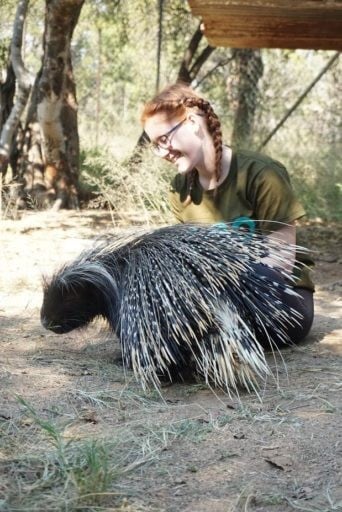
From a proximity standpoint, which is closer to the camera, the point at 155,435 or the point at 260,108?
the point at 155,435

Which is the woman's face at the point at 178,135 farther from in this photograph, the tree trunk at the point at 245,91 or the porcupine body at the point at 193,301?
the tree trunk at the point at 245,91

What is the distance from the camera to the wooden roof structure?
11.6 feet

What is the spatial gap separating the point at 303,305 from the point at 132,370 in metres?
0.66

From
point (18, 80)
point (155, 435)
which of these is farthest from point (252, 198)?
point (18, 80)

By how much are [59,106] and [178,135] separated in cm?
456

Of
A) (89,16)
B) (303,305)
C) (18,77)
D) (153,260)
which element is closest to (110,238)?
(153,260)

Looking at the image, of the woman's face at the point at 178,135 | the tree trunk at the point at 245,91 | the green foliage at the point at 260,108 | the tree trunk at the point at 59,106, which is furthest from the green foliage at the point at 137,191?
the woman's face at the point at 178,135

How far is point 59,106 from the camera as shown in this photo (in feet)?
21.5

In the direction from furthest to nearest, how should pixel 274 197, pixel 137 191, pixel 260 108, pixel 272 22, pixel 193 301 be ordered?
pixel 260 108 → pixel 137 191 → pixel 272 22 → pixel 274 197 → pixel 193 301

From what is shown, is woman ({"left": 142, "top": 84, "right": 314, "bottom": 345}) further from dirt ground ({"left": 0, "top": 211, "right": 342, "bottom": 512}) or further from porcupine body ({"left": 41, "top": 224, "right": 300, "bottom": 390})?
dirt ground ({"left": 0, "top": 211, "right": 342, "bottom": 512})

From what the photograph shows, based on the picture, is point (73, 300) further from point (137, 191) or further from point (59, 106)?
point (59, 106)

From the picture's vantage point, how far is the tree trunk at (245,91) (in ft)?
24.1

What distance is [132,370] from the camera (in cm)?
231

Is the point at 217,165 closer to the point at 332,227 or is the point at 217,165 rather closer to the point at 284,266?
the point at 284,266
